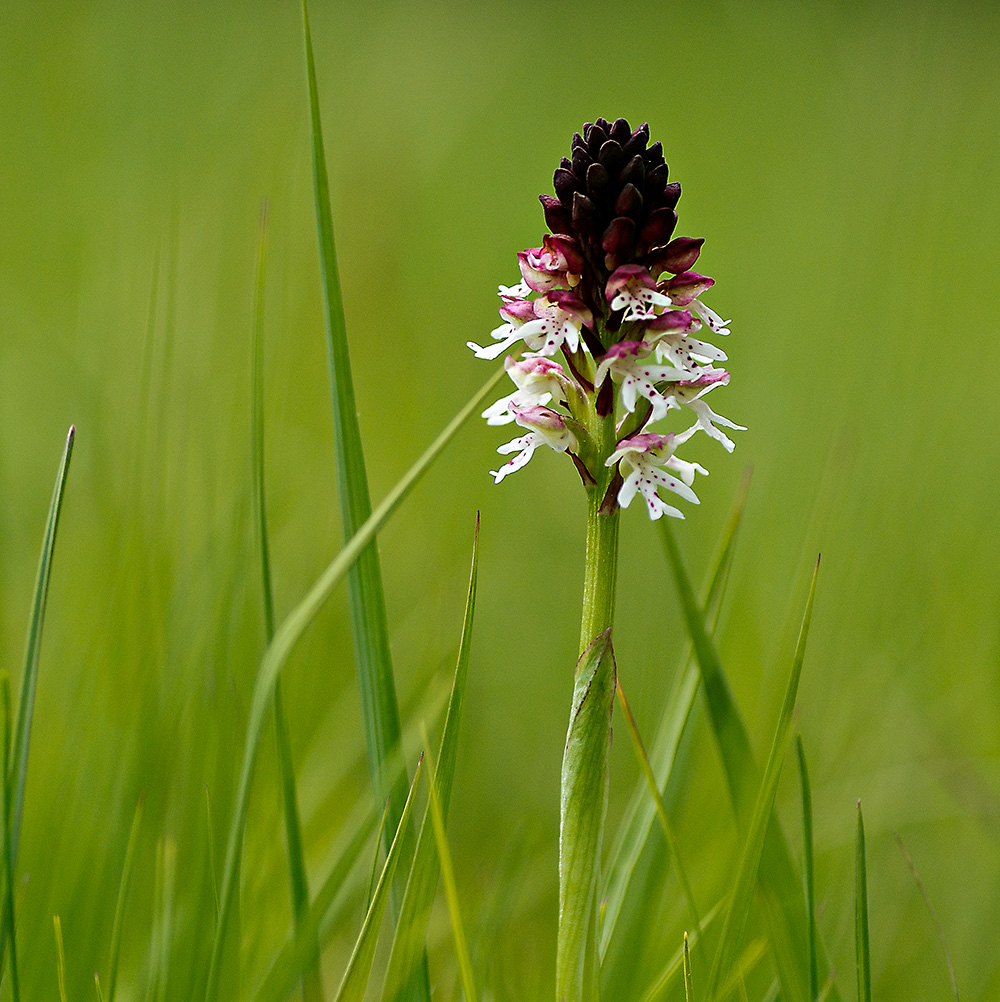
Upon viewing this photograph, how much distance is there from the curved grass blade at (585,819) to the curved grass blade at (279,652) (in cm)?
33

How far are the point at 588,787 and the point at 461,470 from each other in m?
3.29

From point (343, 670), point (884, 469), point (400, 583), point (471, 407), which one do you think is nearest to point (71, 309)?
point (400, 583)

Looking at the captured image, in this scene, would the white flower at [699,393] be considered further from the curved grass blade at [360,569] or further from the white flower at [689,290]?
the curved grass blade at [360,569]

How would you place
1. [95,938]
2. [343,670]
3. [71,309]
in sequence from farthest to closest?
[71,309] → [343,670] → [95,938]

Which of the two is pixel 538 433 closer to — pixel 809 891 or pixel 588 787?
pixel 588 787

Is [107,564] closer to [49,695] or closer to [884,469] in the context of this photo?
[49,695]

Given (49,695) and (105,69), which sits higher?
(105,69)

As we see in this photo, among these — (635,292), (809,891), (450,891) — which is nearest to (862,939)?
(809,891)

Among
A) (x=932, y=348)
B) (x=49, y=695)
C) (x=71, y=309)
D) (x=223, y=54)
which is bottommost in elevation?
(x=49, y=695)

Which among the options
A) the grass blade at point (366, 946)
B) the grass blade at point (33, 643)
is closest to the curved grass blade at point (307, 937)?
the grass blade at point (366, 946)

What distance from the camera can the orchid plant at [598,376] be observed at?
51.6 inches

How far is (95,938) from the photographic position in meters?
1.68

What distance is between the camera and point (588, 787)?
52.0 inches

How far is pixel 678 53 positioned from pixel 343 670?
9102mm
